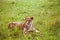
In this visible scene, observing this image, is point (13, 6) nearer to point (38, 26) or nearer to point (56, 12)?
point (56, 12)

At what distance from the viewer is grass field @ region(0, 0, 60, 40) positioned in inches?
260

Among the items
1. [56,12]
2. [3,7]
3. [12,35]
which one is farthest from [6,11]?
[12,35]

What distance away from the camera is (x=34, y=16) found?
9000 millimetres

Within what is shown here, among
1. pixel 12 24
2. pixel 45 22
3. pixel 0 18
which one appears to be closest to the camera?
pixel 12 24

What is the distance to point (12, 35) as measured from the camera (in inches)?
262

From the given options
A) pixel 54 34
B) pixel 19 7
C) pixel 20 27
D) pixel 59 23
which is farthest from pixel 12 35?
pixel 19 7

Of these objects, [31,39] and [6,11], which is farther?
[6,11]

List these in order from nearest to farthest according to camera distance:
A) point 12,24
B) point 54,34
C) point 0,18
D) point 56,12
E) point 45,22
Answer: point 54,34 → point 12,24 → point 45,22 → point 0,18 → point 56,12

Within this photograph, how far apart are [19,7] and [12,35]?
4019 mm

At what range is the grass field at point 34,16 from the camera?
21.7 feet

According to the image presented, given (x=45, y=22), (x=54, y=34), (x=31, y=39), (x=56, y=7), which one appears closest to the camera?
(x=31, y=39)

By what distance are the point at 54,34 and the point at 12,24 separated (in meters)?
1.33

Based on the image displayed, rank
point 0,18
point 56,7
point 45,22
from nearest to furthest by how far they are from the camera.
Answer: point 45,22 → point 0,18 → point 56,7

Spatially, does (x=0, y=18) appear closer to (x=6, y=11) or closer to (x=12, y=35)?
(x=6, y=11)
